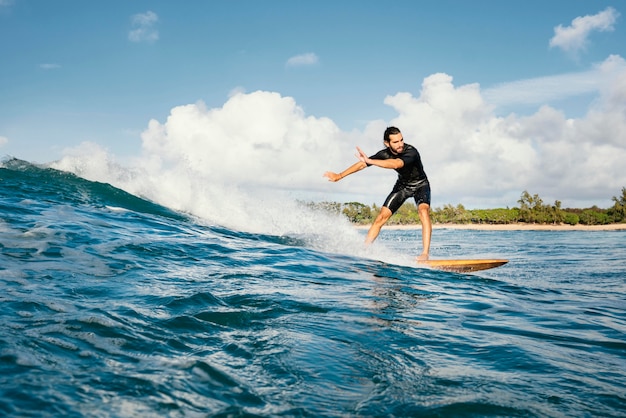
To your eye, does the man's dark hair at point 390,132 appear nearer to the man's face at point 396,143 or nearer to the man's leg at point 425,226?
the man's face at point 396,143

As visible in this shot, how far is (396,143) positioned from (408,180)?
1.10 m

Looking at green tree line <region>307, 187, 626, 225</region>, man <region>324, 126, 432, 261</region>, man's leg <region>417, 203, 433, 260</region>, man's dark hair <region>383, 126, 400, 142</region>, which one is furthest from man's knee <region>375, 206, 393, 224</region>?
green tree line <region>307, 187, 626, 225</region>

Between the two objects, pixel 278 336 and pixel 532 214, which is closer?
pixel 278 336

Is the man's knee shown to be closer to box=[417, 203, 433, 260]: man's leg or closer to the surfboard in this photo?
box=[417, 203, 433, 260]: man's leg

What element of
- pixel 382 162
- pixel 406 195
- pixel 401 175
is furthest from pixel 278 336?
pixel 406 195

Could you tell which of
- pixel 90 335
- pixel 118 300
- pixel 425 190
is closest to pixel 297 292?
pixel 118 300

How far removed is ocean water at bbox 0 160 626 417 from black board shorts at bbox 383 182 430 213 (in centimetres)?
213

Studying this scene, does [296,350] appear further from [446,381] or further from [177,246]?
[177,246]

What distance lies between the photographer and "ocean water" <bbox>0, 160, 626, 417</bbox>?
228 centimetres

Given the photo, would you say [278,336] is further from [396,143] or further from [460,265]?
[396,143]

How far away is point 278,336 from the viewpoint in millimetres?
3412

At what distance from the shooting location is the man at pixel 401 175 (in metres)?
8.65

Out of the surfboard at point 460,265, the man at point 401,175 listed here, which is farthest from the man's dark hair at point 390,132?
the surfboard at point 460,265

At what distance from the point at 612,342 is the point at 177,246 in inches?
247
